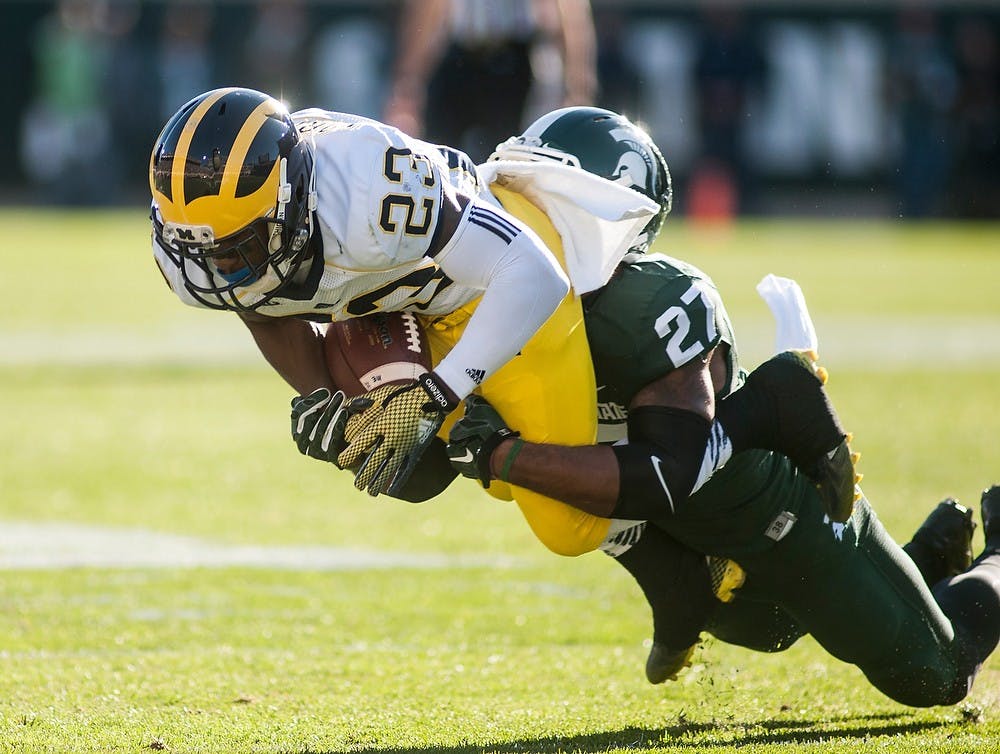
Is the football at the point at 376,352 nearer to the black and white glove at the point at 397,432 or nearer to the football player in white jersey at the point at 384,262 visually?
the football player in white jersey at the point at 384,262

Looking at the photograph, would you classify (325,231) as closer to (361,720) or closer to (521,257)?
(521,257)

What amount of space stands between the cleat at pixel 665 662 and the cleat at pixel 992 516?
885 mm

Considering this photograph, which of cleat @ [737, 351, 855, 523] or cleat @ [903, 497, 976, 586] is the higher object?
Result: cleat @ [737, 351, 855, 523]

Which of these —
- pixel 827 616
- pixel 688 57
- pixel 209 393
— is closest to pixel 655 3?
pixel 688 57

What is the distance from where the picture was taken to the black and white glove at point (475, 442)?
10.6 ft

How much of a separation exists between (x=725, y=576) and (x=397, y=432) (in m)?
0.98

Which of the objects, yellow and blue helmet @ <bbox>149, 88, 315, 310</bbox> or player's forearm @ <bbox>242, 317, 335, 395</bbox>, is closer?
yellow and blue helmet @ <bbox>149, 88, 315, 310</bbox>

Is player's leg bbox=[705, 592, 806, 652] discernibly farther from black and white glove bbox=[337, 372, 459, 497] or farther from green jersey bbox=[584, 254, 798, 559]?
black and white glove bbox=[337, 372, 459, 497]

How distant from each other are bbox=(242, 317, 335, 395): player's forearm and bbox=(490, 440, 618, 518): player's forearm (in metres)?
0.53

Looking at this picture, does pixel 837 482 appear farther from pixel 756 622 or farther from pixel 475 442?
pixel 475 442

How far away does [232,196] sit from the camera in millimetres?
3127

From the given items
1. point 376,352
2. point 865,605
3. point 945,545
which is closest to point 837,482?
point 865,605

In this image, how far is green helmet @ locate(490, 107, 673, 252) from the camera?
375cm

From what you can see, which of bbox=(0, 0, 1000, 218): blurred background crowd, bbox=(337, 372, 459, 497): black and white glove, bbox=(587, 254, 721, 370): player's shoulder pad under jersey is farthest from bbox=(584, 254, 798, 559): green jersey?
bbox=(0, 0, 1000, 218): blurred background crowd
